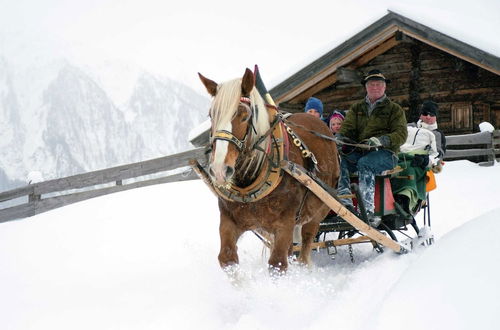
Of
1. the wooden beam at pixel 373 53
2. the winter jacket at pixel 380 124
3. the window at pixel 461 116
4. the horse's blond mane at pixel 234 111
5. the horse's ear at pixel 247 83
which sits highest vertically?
the wooden beam at pixel 373 53

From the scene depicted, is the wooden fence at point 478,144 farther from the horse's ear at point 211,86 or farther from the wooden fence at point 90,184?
the horse's ear at point 211,86

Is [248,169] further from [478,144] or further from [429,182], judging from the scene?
[478,144]

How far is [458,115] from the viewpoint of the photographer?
11.2 meters

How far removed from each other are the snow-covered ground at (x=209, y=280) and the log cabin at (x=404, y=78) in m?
3.62

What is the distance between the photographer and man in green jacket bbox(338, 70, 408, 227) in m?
4.36

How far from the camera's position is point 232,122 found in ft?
10.2

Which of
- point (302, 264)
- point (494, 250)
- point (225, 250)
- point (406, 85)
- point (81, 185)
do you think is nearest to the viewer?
point (494, 250)

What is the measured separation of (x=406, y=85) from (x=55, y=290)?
30.2ft

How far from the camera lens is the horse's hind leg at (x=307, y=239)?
453cm

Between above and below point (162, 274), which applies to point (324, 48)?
above

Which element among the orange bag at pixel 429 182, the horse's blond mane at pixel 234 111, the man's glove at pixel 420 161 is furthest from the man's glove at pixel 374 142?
the horse's blond mane at pixel 234 111

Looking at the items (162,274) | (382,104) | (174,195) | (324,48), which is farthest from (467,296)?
(324,48)

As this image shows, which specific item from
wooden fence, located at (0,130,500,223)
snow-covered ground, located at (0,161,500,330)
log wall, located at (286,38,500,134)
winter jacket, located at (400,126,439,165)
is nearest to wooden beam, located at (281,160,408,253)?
snow-covered ground, located at (0,161,500,330)

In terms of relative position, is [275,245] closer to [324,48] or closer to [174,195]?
[174,195]
